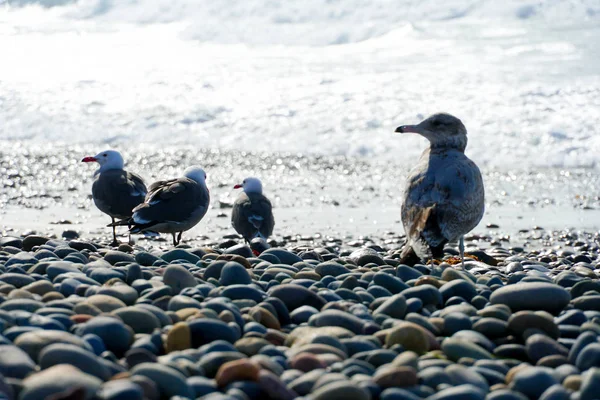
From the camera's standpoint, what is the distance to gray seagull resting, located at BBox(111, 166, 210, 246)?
783cm

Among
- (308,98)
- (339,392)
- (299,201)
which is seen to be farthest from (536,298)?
(308,98)

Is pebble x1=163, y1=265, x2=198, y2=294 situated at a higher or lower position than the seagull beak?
lower

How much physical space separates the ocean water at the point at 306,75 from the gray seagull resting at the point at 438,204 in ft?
26.3

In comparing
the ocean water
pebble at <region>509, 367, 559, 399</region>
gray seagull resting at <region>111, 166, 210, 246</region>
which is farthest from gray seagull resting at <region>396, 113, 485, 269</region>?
the ocean water

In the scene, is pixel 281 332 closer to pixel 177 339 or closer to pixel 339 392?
pixel 177 339

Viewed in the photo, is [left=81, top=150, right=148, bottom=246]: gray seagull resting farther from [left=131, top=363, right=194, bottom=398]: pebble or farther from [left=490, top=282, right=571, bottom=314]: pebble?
[left=131, top=363, right=194, bottom=398]: pebble

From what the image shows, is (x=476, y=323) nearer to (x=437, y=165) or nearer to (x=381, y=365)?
(x=381, y=365)

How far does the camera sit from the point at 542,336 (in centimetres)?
392

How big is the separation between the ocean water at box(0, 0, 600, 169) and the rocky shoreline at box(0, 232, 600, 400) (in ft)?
32.0

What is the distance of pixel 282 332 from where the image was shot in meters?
4.16

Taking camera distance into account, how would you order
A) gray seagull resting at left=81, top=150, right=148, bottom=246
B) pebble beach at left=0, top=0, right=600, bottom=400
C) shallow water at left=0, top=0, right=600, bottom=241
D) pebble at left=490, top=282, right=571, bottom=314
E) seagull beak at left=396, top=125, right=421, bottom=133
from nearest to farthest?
pebble beach at left=0, top=0, right=600, bottom=400, pebble at left=490, top=282, right=571, bottom=314, seagull beak at left=396, top=125, right=421, bottom=133, gray seagull resting at left=81, top=150, right=148, bottom=246, shallow water at left=0, top=0, right=600, bottom=241

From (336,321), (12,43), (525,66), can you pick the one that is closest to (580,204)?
(336,321)

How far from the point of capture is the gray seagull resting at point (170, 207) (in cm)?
783

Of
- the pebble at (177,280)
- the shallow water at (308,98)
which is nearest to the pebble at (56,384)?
the pebble at (177,280)
